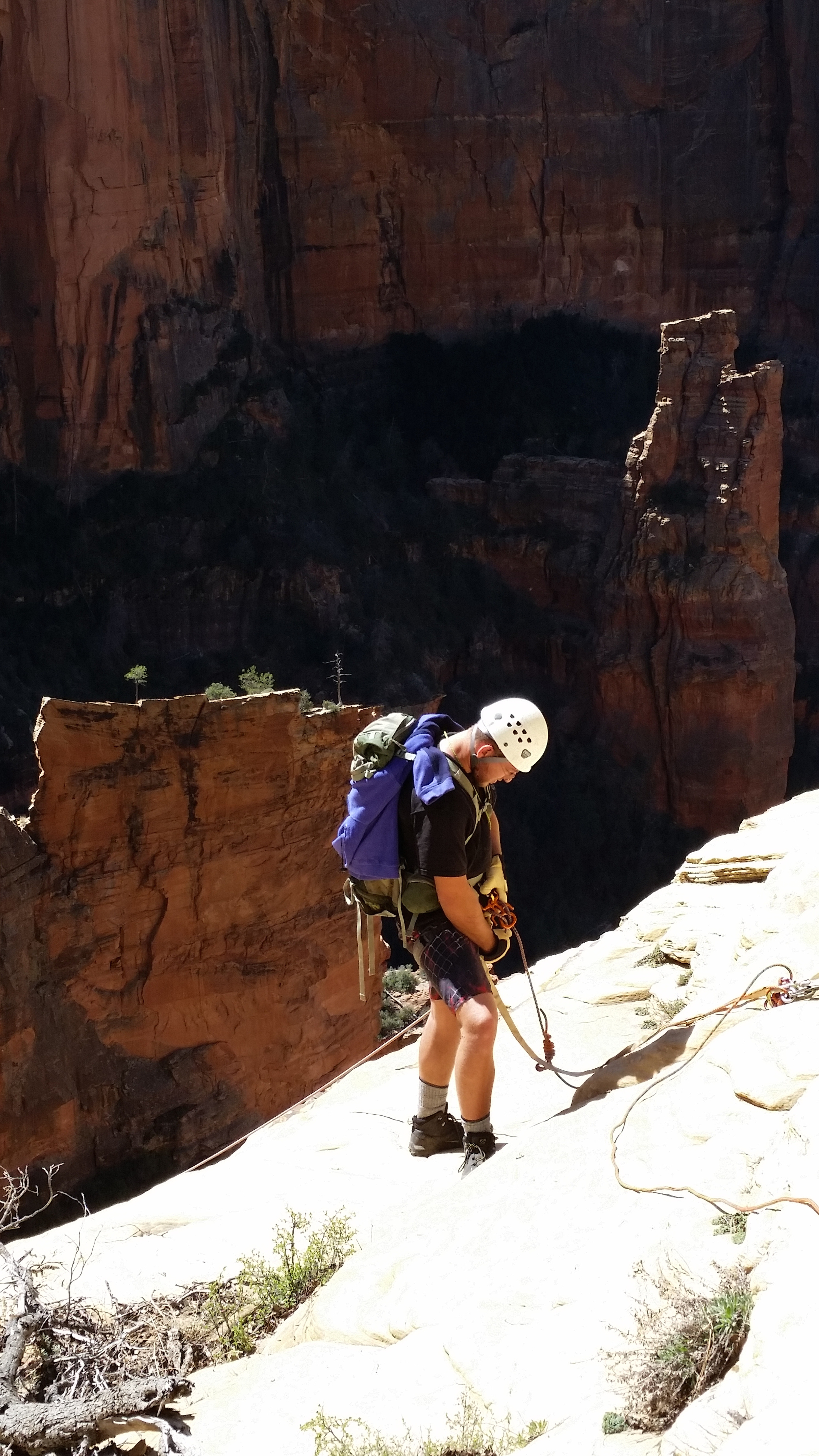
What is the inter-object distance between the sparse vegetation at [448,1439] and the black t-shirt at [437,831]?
1726 mm

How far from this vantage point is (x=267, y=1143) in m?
6.45

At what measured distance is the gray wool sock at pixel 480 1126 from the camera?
494 centimetres

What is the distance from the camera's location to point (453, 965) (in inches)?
193

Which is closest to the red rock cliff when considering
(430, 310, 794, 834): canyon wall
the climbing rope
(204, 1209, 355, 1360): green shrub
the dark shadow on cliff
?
(430, 310, 794, 834): canyon wall

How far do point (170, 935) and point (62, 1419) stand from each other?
29.9ft

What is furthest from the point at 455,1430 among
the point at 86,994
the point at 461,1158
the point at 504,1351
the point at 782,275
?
the point at 782,275

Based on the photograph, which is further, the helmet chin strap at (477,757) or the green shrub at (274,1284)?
the helmet chin strap at (477,757)

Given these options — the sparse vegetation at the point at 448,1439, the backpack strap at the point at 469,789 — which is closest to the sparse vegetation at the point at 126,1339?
the sparse vegetation at the point at 448,1439

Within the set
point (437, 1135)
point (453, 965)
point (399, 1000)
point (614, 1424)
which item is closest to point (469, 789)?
point (453, 965)

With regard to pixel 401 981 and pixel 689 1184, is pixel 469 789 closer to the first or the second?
pixel 689 1184

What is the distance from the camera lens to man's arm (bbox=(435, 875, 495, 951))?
4793 mm

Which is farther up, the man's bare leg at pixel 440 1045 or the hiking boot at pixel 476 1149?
the man's bare leg at pixel 440 1045

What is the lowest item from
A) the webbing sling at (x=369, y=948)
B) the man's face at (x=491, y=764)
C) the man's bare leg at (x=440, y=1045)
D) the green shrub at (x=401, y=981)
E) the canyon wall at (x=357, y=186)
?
the green shrub at (x=401, y=981)

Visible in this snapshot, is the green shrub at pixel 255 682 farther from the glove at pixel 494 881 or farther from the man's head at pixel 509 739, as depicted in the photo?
the man's head at pixel 509 739
